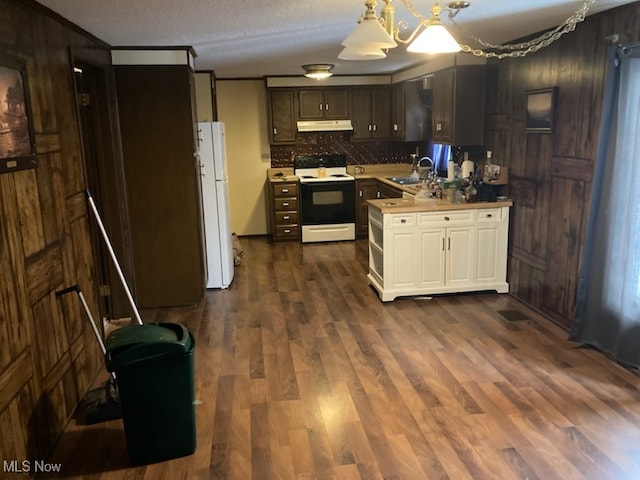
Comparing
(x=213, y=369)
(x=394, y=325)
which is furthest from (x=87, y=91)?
(x=394, y=325)

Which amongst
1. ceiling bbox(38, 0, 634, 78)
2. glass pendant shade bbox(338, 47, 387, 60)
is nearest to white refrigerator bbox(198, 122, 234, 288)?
ceiling bbox(38, 0, 634, 78)

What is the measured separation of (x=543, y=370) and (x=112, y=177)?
361 centimetres

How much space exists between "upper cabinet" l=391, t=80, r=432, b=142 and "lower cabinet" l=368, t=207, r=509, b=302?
2.43 meters

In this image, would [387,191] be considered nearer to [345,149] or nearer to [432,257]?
[345,149]

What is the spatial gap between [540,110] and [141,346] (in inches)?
141

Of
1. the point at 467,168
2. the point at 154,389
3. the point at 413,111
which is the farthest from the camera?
the point at 413,111

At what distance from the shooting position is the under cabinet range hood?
7.43 metres

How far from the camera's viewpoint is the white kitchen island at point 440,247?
476cm

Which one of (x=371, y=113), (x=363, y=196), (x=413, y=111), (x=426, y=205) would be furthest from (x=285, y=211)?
(x=426, y=205)

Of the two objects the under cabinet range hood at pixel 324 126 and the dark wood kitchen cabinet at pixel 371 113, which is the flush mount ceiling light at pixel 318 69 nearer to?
the under cabinet range hood at pixel 324 126

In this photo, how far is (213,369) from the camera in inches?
141

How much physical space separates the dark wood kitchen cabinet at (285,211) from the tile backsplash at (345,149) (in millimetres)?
677

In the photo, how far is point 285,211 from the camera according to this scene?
7.31m

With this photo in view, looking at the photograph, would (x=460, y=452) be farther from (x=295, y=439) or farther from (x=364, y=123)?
(x=364, y=123)
